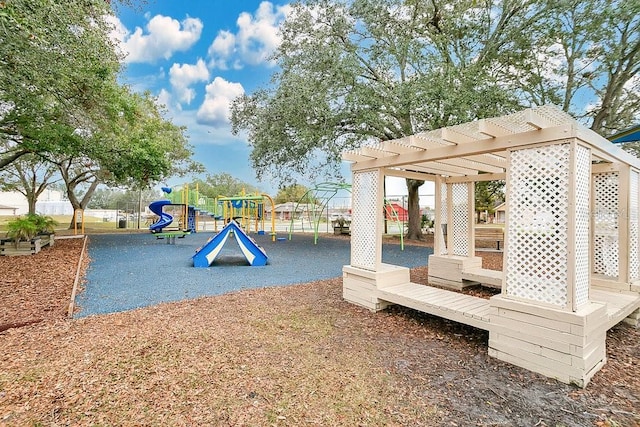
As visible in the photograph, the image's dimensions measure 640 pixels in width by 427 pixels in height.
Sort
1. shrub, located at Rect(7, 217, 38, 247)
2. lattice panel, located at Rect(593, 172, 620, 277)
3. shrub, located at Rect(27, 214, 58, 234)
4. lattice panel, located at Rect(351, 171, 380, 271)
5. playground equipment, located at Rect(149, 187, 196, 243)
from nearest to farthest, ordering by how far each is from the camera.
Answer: lattice panel, located at Rect(593, 172, 620, 277), lattice panel, located at Rect(351, 171, 380, 271), shrub, located at Rect(7, 217, 38, 247), shrub, located at Rect(27, 214, 58, 234), playground equipment, located at Rect(149, 187, 196, 243)

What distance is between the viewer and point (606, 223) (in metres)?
4.22

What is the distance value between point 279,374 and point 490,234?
34.8 feet

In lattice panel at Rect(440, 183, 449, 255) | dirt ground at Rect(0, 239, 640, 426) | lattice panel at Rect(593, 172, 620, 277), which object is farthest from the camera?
lattice panel at Rect(440, 183, 449, 255)

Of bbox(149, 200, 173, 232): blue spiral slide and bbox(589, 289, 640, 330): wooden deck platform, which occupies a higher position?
bbox(149, 200, 173, 232): blue spiral slide

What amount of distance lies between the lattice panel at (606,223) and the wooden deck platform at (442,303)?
1.96 metres

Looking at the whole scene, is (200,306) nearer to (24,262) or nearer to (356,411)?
(356,411)

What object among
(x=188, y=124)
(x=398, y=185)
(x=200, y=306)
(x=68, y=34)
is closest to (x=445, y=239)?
(x=200, y=306)

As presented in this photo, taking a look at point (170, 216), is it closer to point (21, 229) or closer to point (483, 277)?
point (21, 229)

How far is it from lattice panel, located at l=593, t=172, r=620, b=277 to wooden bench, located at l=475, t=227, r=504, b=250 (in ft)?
21.7

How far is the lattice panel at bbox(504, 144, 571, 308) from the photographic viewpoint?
274cm

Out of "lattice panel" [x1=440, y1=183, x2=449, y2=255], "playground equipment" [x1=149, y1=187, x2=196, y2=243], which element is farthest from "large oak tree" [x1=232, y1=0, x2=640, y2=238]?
"playground equipment" [x1=149, y1=187, x2=196, y2=243]

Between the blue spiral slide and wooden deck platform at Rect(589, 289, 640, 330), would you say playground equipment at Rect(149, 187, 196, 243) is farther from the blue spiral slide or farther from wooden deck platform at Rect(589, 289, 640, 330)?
wooden deck platform at Rect(589, 289, 640, 330)

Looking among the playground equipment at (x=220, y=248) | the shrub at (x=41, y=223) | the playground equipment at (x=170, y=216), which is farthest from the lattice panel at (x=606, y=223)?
the playground equipment at (x=170, y=216)

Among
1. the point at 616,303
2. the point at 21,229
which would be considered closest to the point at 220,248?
the point at 21,229
